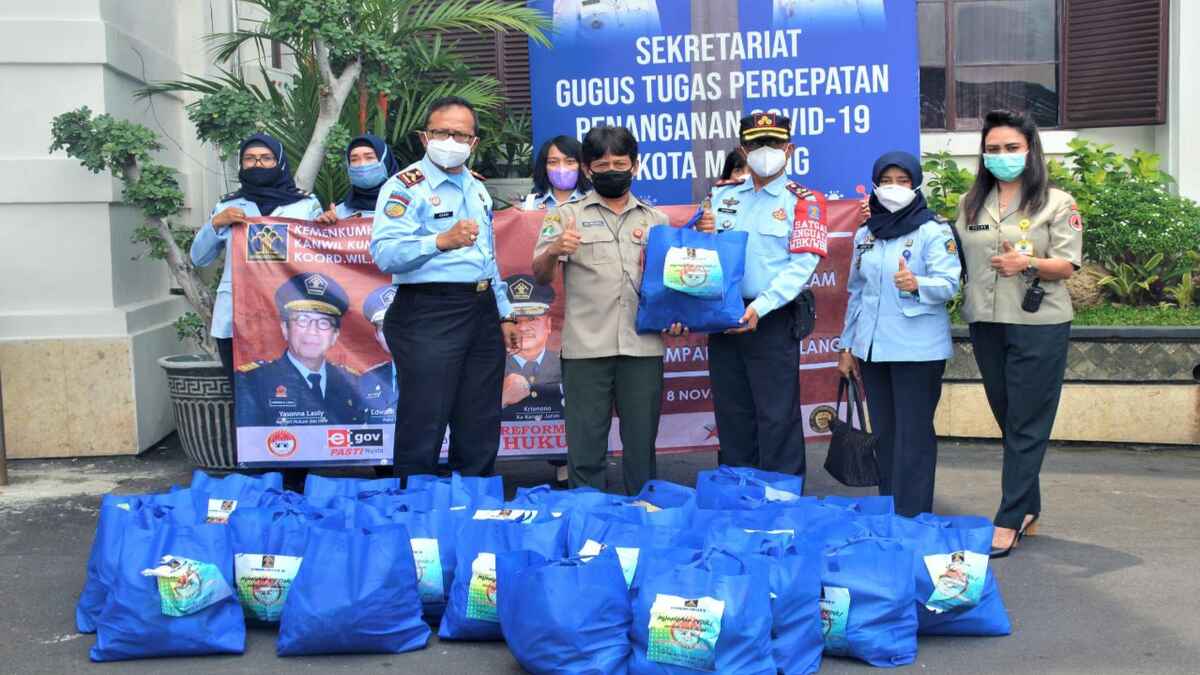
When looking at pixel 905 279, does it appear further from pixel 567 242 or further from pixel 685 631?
pixel 685 631

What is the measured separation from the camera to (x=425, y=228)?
5.91m

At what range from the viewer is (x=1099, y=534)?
6422 millimetres

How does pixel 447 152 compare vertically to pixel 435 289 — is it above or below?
above

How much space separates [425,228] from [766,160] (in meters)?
1.50

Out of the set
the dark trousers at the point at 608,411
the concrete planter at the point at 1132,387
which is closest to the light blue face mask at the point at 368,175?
the dark trousers at the point at 608,411

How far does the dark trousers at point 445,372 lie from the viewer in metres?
5.90

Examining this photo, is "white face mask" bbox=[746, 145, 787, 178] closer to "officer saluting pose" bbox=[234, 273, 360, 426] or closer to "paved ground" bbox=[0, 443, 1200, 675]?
"paved ground" bbox=[0, 443, 1200, 675]

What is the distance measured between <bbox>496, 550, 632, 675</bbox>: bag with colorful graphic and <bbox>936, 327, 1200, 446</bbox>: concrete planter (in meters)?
4.90

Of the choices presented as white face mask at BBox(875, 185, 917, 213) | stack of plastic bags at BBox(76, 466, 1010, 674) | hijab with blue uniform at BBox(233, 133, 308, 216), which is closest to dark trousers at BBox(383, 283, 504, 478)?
stack of plastic bags at BBox(76, 466, 1010, 674)

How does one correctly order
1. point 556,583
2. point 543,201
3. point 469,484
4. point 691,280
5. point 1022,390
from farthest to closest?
point 543,201
point 1022,390
point 691,280
point 469,484
point 556,583

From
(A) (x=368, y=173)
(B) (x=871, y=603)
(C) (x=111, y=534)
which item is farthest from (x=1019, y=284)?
(C) (x=111, y=534)

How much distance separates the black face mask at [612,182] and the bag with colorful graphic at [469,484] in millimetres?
1316

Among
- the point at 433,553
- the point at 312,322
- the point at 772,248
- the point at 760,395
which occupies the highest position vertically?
the point at 772,248

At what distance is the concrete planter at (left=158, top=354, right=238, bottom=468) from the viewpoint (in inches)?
291
